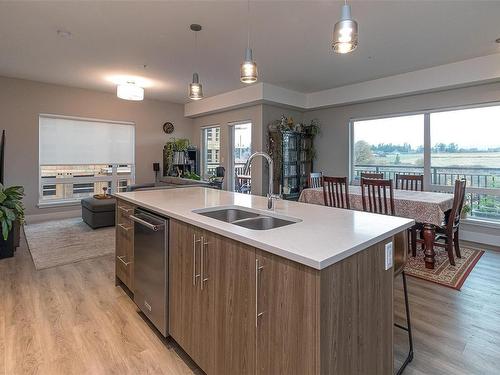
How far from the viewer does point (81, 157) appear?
6156 mm

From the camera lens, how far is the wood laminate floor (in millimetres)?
1742

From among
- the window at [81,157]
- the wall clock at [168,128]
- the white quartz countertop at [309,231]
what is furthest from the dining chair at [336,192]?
the wall clock at [168,128]

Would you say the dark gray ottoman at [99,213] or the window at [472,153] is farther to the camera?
the dark gray ottoman at [99,213]

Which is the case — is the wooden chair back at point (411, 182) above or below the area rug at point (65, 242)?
above

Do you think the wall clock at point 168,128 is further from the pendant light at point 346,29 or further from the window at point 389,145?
the pendant light at point 346,29

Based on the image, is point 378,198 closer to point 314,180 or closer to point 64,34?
point 314,180

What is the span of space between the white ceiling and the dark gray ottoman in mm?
2247

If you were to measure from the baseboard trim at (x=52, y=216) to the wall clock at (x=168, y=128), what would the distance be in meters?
2.77

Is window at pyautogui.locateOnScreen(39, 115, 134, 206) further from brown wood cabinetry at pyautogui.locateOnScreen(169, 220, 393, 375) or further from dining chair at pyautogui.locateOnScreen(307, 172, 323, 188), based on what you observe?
brown wood cabinetry at pyautogui.locateOnScreen(169, 220, 393, 375)

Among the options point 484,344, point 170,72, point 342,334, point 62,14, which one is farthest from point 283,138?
point 342,334

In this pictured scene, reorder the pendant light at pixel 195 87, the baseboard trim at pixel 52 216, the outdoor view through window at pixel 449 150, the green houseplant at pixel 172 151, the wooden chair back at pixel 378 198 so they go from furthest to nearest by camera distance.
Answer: the green houseplant at pixel 172 151 < the baseboard trim at pixel 52 216 < the outdoor view through window at pixel 449 150 < the wooden chair back at pixel 378 198 < the pendant light at pixel 195 87

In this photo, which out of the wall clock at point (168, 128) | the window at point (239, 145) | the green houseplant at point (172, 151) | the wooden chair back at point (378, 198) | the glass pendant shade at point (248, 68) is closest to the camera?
the glass pendant shade at point (248, 68)

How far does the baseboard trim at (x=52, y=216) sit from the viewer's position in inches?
219

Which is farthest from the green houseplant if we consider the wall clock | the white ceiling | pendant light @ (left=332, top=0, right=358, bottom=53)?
pendant light @ (left=332, top=0, right=358, bottom=53)
